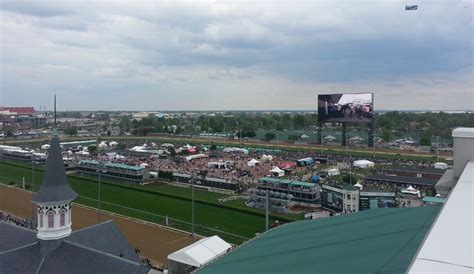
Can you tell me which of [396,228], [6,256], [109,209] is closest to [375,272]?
[396,228]

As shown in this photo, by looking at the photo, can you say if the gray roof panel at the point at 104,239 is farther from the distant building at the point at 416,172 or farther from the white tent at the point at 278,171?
the distant building at the point at 416,172

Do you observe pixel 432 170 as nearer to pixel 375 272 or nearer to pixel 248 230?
pixel 248 230

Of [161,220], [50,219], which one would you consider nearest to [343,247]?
[50,219]

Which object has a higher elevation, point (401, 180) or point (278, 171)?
point (278, 171)

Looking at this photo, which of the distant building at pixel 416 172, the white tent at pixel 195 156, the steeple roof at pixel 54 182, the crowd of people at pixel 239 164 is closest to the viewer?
the steeple roof at pixel 54 182

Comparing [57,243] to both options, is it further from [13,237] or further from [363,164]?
[363,164]

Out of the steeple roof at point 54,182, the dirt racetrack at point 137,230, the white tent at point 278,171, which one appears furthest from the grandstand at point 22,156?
the steeple roof at point 54,182

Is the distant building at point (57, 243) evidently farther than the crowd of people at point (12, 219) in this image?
No
